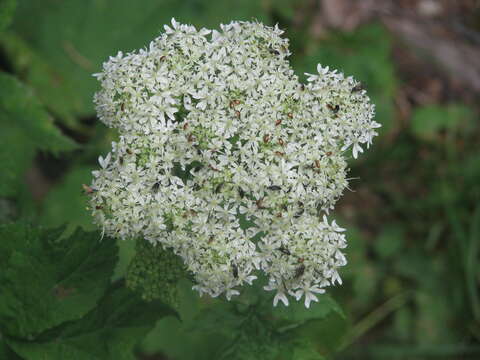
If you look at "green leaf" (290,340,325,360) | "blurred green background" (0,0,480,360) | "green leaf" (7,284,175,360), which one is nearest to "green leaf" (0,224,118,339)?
"green leaf" (7,284,175,360)

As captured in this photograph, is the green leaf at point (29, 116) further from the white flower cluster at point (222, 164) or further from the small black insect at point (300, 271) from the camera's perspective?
the small black insect at point (300, 271)

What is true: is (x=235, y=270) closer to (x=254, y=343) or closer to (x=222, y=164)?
(x=254, y=343)


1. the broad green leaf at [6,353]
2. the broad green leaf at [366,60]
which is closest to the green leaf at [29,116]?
the broad green leaf at [6,353]

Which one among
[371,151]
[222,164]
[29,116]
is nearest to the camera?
[222,164]

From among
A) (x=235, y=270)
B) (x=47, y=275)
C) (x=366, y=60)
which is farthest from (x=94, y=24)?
(x=235, y=270)

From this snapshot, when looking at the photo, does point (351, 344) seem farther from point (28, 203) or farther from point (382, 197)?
point (28, 203)
